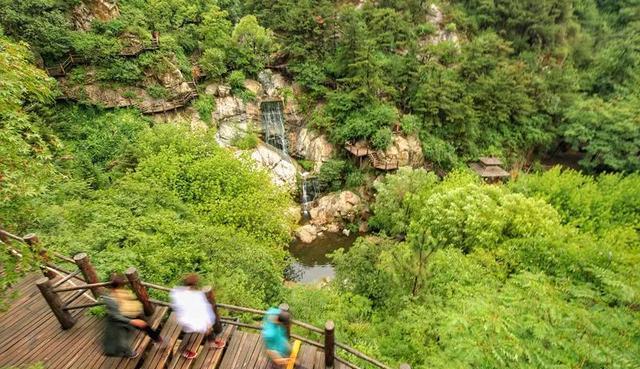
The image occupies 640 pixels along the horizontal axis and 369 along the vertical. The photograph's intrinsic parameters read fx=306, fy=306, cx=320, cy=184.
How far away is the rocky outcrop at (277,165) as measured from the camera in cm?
2330

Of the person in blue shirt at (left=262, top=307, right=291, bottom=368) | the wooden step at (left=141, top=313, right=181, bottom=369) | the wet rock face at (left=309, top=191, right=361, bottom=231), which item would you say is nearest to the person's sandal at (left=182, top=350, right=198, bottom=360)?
the wooden step at (left=141, top=313, right=181, bottom=369)

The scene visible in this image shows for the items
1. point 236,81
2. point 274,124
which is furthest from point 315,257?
point 236,81

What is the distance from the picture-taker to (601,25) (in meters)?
32.3

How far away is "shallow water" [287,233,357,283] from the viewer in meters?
18.3

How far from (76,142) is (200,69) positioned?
33.5 ft

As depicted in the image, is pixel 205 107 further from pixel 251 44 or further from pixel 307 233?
pixel 307 233

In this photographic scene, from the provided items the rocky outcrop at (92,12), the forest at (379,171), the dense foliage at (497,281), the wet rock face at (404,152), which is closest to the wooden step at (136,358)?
the forest at (379,171)

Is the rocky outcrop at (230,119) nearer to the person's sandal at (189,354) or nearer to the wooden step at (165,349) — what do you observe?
the wooden step at (165,349)

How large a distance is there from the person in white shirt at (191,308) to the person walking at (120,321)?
1.83 feet

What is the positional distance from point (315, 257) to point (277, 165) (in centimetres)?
807

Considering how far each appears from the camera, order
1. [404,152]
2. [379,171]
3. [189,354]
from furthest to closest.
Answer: [379,171] < [404,152] < [189,354]

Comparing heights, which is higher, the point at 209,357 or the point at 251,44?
the point at 251,44

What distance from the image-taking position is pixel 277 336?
17.2 feet

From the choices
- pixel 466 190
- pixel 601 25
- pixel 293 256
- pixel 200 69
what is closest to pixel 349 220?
pixel 293 256
